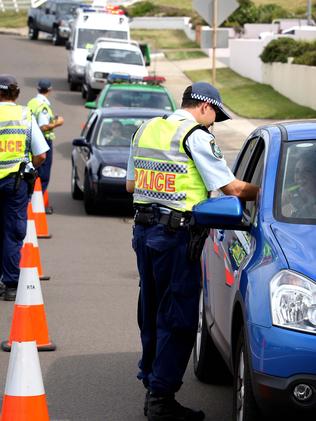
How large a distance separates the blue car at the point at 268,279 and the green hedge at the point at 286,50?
85.4 feet

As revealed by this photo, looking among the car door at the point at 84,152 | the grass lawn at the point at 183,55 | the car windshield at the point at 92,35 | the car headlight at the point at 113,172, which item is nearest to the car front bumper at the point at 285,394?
the car headlight at the point at 113,172

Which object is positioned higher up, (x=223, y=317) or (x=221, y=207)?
(x=221, y=207)

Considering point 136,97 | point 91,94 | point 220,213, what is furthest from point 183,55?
point 220,213

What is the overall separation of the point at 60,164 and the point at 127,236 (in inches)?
346

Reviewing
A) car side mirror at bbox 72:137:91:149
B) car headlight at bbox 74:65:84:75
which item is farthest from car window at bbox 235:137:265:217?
car headlight at bbox 74:65:84:75

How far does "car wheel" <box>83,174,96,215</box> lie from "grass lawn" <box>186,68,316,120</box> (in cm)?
1228

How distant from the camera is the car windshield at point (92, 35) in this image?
38594 millimetres

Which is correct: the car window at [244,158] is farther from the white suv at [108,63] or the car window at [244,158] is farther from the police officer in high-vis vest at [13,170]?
the white suv at [108,63]

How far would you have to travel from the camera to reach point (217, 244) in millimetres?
7180

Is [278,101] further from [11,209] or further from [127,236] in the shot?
[11,209]

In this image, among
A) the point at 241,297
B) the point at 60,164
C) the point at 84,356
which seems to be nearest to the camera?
the point at 241,297

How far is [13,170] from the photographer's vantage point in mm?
10508

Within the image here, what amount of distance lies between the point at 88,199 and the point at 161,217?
Result: 10.6 metres

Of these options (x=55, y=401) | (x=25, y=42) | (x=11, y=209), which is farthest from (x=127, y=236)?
(x=25, y=42)
